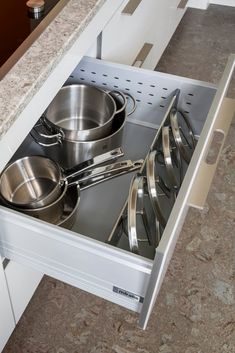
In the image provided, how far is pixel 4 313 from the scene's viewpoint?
2.84 feet

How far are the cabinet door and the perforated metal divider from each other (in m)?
0.52

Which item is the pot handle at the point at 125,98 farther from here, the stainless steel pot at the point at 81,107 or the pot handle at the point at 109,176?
the pot handle at the point at 109,176

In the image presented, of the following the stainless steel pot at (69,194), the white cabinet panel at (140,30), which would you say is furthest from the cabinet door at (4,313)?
the white cabinet panel at (140,30)

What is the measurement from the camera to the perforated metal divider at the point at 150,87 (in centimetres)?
97

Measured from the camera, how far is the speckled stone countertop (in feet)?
2.03

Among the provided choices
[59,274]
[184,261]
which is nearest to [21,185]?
[59,274]

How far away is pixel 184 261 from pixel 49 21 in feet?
2.61

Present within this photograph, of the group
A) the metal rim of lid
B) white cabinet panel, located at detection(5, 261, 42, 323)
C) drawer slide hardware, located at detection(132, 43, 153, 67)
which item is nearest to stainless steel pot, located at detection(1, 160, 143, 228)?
white cabinet panel, located at detection(5, 261, 42, 323)

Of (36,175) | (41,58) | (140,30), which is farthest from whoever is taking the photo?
(140,30)

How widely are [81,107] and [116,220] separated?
0.33 meters

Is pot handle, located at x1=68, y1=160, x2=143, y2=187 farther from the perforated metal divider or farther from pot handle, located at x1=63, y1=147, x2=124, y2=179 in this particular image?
the perforated metal divider

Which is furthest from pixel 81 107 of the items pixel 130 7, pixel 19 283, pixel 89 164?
pixel 19 283

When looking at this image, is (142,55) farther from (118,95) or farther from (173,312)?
(173,312)

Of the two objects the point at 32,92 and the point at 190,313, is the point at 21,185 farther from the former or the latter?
the point at 190,313
